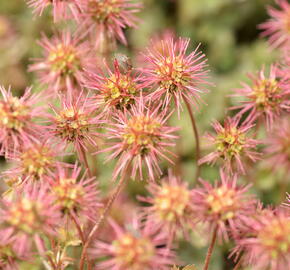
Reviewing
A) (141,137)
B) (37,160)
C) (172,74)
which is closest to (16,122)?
(37,160)

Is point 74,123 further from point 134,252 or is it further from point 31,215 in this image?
point 134,252

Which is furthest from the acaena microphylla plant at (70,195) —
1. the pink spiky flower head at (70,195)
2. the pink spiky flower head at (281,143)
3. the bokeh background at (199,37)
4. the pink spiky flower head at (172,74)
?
the bokeh background at (199,37)

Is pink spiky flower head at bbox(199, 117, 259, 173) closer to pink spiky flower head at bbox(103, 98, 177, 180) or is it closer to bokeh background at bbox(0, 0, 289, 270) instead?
pink spiky flower head at bbox(103, 98, 177, 180)

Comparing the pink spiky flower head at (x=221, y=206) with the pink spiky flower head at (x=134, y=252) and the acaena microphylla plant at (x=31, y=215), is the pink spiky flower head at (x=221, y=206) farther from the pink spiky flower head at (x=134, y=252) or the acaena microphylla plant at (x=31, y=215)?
the acaena microphylla plant at (x=31, y=215)

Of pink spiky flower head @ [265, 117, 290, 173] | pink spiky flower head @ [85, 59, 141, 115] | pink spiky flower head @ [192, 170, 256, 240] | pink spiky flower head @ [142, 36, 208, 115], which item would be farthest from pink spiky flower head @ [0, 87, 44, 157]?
pink spiky flower head @ [265, 117, 290, 173]

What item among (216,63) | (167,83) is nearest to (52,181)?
(167,83)
